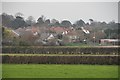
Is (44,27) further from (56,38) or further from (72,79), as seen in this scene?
(72,79)

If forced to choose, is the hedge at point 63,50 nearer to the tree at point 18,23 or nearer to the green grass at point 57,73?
the green grass at point 57,73

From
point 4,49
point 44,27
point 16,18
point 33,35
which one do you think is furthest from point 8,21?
point 4,49

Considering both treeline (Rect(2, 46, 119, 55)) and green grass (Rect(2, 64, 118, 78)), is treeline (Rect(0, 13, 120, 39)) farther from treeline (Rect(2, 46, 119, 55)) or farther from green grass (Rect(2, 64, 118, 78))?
green grass (Rect(2, 64, 118, 78))

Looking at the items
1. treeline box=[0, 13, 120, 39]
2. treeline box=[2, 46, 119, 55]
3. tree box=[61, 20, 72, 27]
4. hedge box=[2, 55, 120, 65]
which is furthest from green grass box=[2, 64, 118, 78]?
tree box=[61, 20, 72, 27]

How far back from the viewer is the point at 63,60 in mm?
12641

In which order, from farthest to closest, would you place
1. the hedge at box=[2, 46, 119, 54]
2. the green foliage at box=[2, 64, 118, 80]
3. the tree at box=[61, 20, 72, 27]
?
the tree at box=[61, 20, 72, 27], the hedge at box=[2, 46, 119, 54], the green foliage at box=[2, 64, 118, 80]

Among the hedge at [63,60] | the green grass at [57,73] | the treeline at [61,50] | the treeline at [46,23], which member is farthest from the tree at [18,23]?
the green grass at [57,73]

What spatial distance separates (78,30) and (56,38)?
4.13 m

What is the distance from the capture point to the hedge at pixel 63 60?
12.5 meters

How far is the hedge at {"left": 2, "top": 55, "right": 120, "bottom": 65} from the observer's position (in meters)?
12.5

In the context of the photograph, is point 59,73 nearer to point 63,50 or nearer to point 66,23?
point 63,50

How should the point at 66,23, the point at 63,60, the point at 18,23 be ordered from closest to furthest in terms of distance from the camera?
the point at 63,60 → the point at 18,23 → the point at 66,23

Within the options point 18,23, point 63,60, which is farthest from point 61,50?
point 18,23

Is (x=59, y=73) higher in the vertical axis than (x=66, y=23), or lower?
lower
